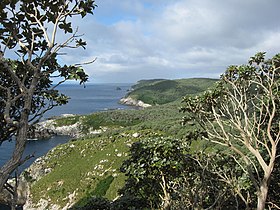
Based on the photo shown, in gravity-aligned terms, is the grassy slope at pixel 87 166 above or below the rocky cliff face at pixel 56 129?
above

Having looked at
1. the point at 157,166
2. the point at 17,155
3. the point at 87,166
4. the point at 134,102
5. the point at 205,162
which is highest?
the point at 17,155

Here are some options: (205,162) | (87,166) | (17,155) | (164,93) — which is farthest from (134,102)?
(17,155)

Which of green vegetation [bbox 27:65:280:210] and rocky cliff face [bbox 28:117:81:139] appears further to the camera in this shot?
rocky cliff face [bbox 28:117:81:139]

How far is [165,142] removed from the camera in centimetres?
834

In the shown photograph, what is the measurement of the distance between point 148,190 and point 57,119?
270 ft

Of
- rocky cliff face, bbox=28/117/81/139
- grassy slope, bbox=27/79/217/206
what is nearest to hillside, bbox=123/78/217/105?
rocky cliff face, bbox=28/117/81/139

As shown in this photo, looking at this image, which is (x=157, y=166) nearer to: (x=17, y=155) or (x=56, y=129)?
(x=17, y=155)

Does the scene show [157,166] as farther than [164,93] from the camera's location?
No

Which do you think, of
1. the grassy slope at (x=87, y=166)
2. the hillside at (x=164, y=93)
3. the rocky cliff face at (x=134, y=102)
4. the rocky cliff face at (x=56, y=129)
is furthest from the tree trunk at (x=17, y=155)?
the rocky cliff face at (x=134, y=102)

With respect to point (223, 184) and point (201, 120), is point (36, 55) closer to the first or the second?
point (201, 120)

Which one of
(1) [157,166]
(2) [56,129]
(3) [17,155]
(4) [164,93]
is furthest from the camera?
(4) [164,93]

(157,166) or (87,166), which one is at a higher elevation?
(157,166)

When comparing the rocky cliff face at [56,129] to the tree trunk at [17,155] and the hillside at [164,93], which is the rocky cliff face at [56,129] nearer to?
the hillside at [164,93]

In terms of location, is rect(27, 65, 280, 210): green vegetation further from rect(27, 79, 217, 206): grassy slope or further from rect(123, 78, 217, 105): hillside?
rect(123, 78, 217, 105): hillside
